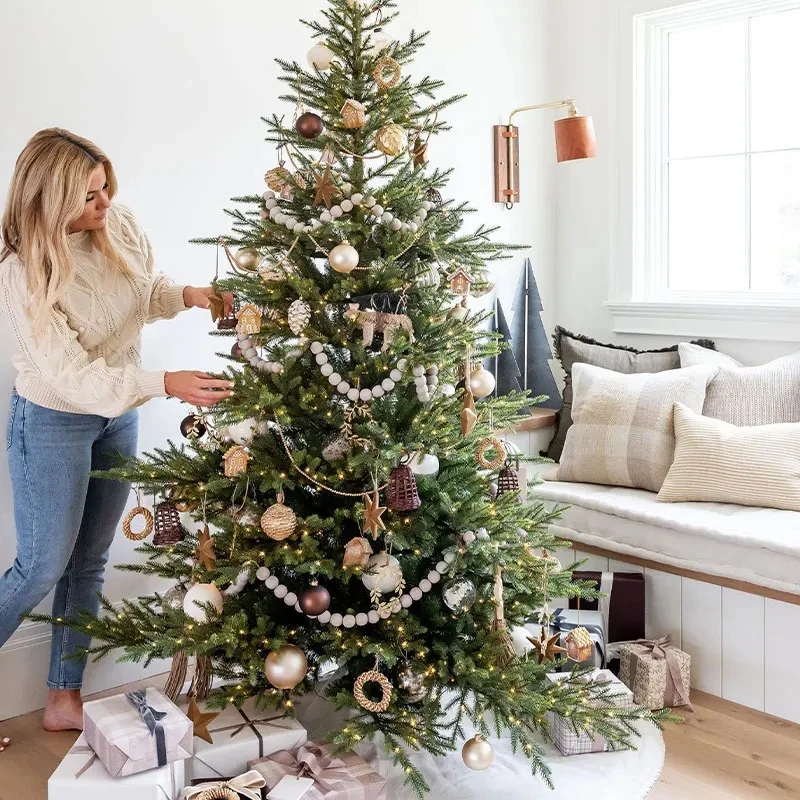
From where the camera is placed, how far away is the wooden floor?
6.75 feet

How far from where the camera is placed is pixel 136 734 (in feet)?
5.67

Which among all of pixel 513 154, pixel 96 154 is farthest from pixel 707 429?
pixel 96 154

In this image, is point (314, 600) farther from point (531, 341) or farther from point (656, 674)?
point (531, 341)

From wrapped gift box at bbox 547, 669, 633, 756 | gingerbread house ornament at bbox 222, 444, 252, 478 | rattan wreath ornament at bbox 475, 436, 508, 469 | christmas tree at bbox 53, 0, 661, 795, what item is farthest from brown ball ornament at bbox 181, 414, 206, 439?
wrapped gift box at bbox 547, 669, 633, 756

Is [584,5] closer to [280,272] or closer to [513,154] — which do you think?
[513,154]

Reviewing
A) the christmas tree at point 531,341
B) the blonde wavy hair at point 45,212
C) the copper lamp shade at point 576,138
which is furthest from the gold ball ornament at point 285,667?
the copper lamp shade at point 576,138

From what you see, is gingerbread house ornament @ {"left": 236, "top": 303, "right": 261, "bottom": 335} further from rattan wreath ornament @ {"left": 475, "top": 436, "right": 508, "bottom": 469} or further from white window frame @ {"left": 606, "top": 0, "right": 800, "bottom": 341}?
white window frame @ {"left": 606, "top": 0, "right": 800, "bottom": 341}

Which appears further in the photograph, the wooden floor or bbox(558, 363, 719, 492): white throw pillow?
bbox(558, 363, 719, 492): white throw pillow

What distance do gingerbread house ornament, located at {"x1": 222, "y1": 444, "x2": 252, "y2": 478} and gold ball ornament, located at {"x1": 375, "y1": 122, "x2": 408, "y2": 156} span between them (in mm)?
682

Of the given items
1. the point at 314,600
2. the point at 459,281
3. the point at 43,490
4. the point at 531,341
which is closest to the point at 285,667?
the point at 314,600

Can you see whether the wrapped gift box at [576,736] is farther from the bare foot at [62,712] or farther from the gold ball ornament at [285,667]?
the bare foot at [62,712]

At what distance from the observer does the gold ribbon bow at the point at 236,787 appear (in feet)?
5.62

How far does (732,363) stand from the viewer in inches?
124

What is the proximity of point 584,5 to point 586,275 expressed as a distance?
3.30ft
